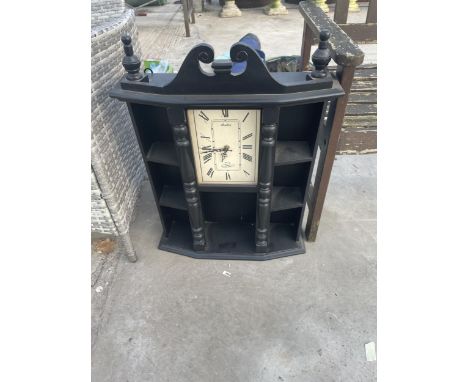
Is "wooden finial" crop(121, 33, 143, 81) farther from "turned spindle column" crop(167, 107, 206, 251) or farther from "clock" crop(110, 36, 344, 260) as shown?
"turned spindle column" crop(167, 107, 206, 251)

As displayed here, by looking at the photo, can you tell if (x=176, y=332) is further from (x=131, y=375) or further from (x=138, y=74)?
(x=138, y=74)

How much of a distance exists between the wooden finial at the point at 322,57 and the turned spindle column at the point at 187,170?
2.46 ft

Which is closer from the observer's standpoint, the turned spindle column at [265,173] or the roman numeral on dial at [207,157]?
the turned spindle column at [265,173]

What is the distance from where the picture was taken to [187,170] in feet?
6.47

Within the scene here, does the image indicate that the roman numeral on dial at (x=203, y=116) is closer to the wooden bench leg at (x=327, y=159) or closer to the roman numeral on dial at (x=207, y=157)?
the roman numeral on dial at (x=207, y=157)

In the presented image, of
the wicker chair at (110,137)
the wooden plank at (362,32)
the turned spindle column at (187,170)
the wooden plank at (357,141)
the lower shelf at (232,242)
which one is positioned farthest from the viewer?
the wooden plank at (357,141)

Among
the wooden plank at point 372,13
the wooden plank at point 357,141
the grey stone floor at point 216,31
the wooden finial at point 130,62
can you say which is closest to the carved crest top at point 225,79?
the wooden finial at point 130,62

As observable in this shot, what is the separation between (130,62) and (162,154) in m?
0.62

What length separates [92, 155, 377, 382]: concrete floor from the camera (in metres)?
1.92

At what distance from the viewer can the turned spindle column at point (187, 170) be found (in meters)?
1.72

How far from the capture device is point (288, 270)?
2447 mm

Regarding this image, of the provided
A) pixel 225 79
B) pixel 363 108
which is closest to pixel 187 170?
pixel 225 79

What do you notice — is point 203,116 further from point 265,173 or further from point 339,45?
point 339,45

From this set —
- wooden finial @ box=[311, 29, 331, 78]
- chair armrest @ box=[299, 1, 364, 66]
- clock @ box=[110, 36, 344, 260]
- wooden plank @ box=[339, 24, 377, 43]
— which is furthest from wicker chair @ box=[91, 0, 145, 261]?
wooden plank @ box=[339, 24, 377, 43]
